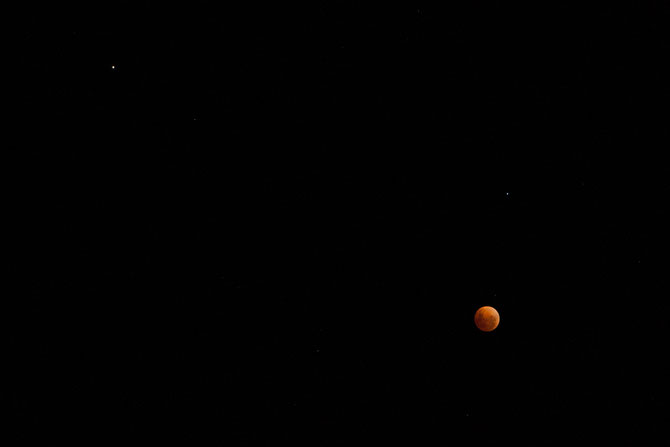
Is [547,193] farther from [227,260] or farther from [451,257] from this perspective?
[227,260]

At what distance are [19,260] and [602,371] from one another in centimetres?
78

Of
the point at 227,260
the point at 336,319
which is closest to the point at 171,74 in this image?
the point at 227,260

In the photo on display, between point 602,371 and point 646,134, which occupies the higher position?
point 646,134

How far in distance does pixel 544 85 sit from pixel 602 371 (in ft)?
1.29

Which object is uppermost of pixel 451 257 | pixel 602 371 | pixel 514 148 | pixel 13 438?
pixel 514 148

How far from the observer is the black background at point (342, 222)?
72 centimetres

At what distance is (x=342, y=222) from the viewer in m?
0.74

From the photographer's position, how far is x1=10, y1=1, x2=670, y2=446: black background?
72cm

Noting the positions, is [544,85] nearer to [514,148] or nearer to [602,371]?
[514,148]

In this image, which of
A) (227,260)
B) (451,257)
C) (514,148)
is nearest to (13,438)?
(227,260)

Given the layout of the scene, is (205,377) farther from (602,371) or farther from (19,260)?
(602,371)

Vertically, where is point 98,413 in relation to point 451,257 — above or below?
below

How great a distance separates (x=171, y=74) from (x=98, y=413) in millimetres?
454

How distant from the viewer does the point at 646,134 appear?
748 mm
